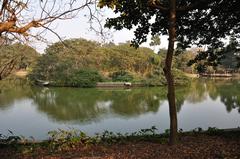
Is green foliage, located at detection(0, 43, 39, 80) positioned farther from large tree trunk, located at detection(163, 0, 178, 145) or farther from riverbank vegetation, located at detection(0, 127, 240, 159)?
large tree trunk, located at detection(163, 0, 178, 145)

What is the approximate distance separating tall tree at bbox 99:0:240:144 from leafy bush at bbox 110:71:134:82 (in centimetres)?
2589

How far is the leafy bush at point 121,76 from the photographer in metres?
32.5

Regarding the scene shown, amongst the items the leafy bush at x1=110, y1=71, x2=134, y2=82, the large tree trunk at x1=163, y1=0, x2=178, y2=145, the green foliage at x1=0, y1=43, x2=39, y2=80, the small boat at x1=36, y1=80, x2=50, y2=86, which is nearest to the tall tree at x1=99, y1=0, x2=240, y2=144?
the large tree trunk at x1=163, y1=0, x2=178, y2=145

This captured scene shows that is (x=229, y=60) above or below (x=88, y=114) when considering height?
above

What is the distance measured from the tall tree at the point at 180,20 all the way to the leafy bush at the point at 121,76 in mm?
→ 25893

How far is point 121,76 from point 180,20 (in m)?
27.2

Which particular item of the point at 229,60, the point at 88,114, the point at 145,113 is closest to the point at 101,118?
the point at 88,114

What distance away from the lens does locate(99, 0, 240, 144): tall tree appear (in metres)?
4.55

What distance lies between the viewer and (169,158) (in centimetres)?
374

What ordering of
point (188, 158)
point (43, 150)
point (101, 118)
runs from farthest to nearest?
point (101, 118) < point (43, 150) < point (188, 158)

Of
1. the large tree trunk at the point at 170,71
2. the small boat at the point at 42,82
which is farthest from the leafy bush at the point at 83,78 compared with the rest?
the large tree trunk at the point at 170,71

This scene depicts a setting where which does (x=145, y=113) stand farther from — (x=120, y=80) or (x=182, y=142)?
(x=120, y=80)

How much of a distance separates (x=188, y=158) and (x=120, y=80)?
28908mm

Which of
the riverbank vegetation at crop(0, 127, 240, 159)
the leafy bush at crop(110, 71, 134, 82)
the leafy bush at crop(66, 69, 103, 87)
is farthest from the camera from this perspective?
the leafy bush at crop(110, 71, 134, 82)
